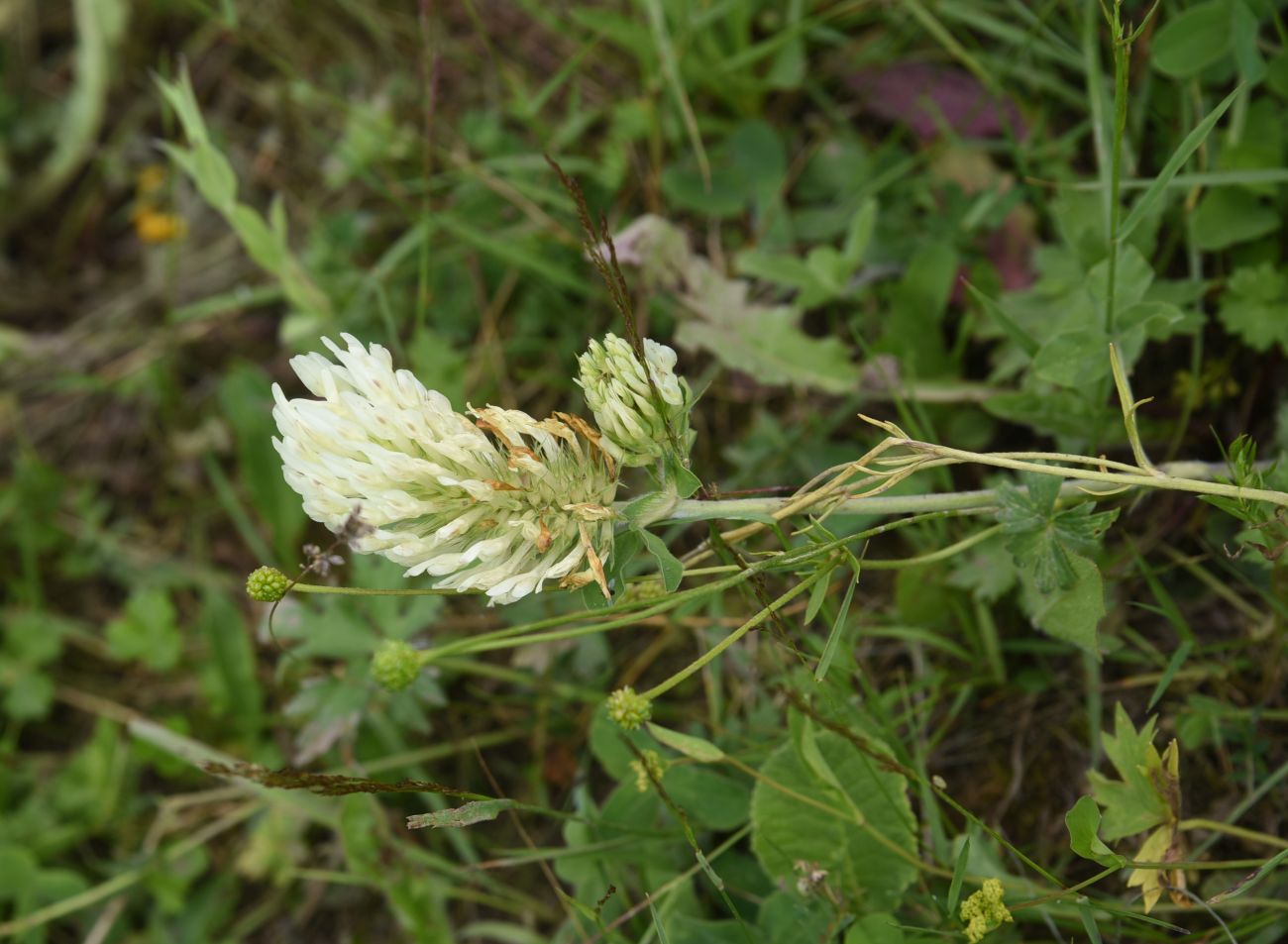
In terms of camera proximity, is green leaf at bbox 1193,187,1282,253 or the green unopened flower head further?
green leaf at bbox 1193,187,1282,253

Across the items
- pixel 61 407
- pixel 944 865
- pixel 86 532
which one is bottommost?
pixel 944 865

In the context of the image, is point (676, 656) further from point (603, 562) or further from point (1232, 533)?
point (1232, 533)

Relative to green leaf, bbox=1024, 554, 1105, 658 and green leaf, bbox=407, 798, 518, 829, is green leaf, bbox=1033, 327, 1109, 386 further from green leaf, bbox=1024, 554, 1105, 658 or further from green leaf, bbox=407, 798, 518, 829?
green leaf, bbox=407, 798, 518, 829

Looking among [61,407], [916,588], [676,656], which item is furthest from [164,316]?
[916,588]

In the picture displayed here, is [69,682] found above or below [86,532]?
below

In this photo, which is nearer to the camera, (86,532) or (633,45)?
(633,45)

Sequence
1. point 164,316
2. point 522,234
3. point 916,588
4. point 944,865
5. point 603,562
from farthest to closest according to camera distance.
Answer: point 164,316 → point 522,234 → point 916,588 → point 944,865 → point 603,562

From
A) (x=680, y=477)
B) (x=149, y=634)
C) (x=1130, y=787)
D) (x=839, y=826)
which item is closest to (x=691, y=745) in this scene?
(x=839, y=826)

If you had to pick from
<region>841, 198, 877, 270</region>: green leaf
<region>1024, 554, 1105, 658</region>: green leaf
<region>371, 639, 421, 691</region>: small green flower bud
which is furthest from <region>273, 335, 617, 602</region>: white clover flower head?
<region>841, 198, 877, 270</region>: green leaf
